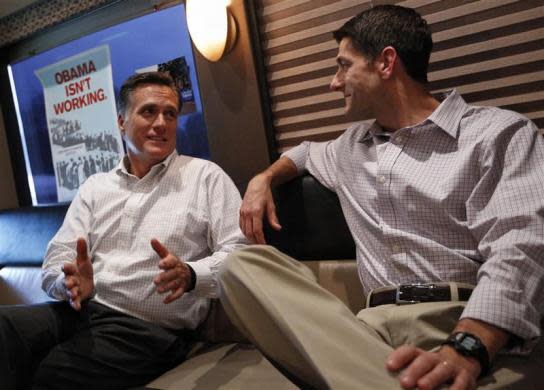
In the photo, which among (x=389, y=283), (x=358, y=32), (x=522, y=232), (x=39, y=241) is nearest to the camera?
(x=522, y=232)

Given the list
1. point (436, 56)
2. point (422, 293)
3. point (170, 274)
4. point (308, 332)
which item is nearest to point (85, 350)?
point (170, 274)

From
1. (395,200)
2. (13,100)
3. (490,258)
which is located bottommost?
(490,258)

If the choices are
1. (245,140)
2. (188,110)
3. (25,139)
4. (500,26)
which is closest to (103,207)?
(245,140)

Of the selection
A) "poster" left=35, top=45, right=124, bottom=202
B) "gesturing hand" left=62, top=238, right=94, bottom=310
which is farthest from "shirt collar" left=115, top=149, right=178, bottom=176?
"poster" left=35, top=45, right=124, bottom=202

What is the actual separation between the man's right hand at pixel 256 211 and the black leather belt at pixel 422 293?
421mm

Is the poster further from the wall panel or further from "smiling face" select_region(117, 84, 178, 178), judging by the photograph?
the wall panel

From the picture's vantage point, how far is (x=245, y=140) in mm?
2334

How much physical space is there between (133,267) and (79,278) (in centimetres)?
19

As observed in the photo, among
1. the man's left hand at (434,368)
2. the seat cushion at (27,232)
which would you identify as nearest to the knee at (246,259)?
the man's left hand at (434,368)

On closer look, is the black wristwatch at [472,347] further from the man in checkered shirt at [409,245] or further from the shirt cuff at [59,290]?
the shirt cuff at [59,290]

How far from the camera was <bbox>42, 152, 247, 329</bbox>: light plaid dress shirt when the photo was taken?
164 centimetres

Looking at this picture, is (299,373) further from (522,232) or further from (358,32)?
(358,32)

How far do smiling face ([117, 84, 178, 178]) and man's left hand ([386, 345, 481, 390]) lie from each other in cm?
133

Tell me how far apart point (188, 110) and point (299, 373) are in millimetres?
2045
